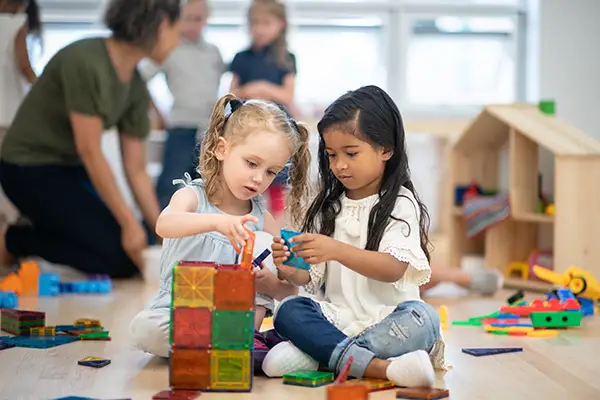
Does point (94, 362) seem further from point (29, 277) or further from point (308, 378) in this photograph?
point (29, 277)

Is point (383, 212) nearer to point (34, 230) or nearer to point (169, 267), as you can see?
point (169, 267)

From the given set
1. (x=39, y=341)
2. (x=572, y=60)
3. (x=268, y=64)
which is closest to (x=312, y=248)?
(x=39, y=341)

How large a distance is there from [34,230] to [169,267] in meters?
1.58

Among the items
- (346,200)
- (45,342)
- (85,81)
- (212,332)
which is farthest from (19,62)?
(212,332)

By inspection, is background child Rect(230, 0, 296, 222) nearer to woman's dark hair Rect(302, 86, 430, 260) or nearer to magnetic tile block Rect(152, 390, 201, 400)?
woman's dark hair Rect(302, 86, 430, 260)

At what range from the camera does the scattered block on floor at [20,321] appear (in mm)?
2021

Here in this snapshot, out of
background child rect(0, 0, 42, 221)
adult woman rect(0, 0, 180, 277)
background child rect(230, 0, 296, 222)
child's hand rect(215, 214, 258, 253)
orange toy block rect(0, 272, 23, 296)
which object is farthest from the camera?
background child rect(230, 0, 296, 222)

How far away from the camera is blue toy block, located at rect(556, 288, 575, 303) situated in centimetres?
231

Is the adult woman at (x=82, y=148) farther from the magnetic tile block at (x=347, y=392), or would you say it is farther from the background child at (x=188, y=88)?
the magnetic tile block at (x=347, y=392)

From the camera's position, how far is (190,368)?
4.85ft

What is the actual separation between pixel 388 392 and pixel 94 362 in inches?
22.9

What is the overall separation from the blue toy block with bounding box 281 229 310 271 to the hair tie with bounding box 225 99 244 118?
0.35 m


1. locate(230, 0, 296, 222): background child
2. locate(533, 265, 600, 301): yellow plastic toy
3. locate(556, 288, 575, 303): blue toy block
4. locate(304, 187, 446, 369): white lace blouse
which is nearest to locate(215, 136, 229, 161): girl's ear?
locate(304, 187, 446, 369): white lace blouse

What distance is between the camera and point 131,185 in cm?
343
